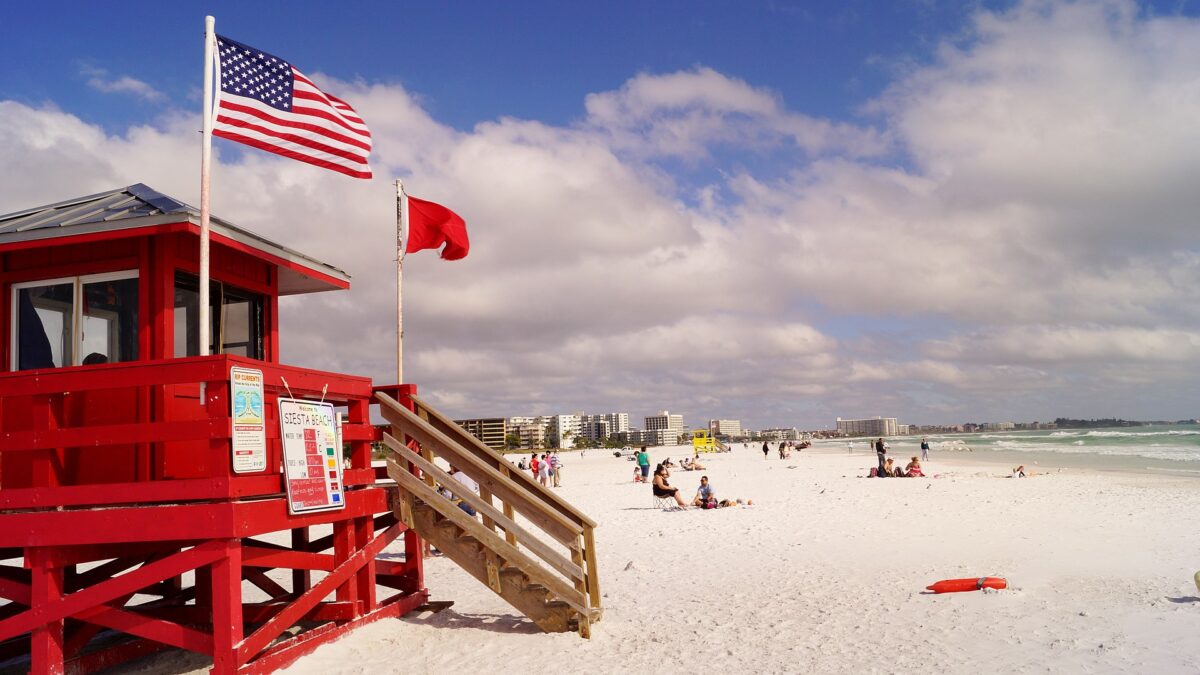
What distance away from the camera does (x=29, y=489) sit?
6594mm

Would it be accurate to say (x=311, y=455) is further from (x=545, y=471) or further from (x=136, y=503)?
(x=545, y=471)

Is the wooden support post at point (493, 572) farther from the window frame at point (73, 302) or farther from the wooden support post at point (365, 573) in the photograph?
the window frame at point (73, 302)

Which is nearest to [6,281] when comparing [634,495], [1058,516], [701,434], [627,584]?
[627,584]

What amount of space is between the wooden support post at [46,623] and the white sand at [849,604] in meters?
1.92

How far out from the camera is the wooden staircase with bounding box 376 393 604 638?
8336 mm

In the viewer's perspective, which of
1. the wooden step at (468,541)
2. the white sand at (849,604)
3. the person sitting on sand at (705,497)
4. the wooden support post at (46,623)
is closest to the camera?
the wooden support post at (46,623)

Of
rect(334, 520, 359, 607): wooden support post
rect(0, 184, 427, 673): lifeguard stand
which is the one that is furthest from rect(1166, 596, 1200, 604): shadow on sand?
rect(334, 520, 359, 607): wooden support post

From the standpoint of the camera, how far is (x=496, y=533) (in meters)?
8.52

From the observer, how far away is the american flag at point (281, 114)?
7805 millimetres

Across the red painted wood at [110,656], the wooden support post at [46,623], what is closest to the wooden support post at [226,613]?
the wooden support post at [46,623]

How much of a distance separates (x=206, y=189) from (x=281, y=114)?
4.81ft

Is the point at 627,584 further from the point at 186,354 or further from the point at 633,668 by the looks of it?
the point at 186,354

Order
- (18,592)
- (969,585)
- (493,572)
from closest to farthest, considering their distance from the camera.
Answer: (18,592), (493,572), (969,585)

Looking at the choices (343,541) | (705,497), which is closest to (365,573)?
(343,541)
